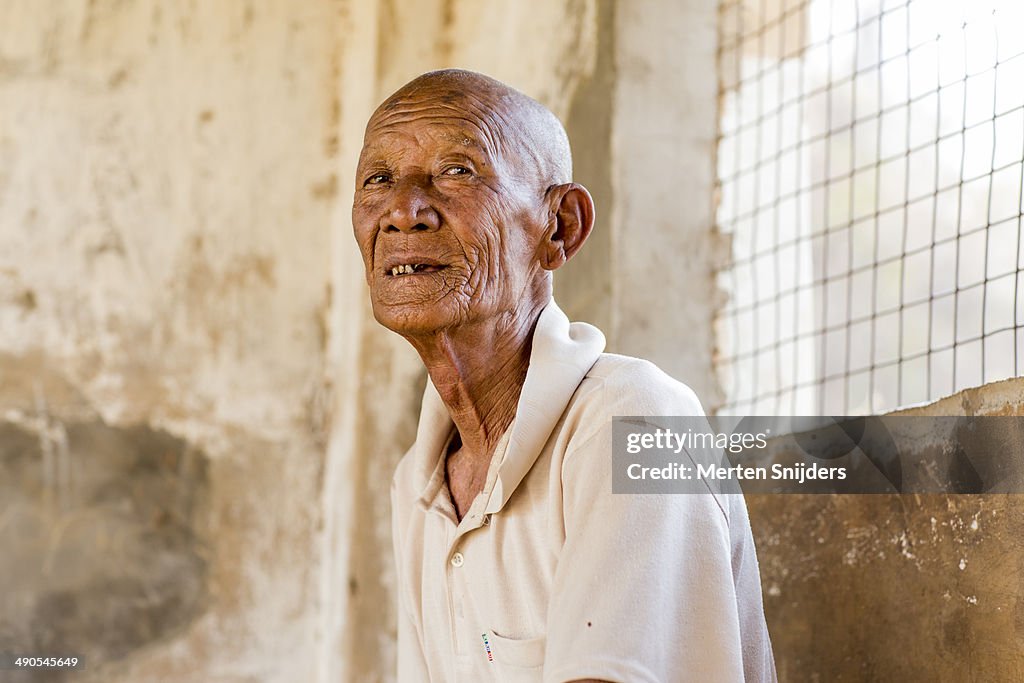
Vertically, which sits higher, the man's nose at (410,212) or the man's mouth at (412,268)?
the man's nose at (410,212)

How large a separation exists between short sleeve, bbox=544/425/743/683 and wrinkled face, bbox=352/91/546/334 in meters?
0.45

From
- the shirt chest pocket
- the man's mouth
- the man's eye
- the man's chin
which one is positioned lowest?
the shirt chest pocket

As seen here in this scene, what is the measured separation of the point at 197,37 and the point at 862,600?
277 centimetres

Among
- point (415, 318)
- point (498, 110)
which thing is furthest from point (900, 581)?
point (498, 110)

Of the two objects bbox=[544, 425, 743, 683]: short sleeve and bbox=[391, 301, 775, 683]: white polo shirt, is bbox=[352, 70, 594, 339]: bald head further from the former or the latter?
bbox=[544, 425, 743, 683]: short sleeve

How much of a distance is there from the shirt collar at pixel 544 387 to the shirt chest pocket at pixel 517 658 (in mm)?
210

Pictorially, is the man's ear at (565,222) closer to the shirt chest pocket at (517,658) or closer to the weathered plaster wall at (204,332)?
the shirt chest pocket at (517,658)

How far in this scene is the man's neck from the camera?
2.15m

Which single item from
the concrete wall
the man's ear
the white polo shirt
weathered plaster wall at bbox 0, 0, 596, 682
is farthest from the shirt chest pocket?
weathered plaster wall at bbox 0, 0, 596, 682

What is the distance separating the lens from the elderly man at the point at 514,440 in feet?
5.63

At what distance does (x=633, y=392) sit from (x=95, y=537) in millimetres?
2309

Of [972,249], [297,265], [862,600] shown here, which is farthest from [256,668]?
[972,249]

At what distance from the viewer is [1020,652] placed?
6.41ft

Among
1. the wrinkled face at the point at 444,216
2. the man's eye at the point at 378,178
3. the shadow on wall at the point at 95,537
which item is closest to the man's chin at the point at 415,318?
the wrinkled face at the point at 444,216
